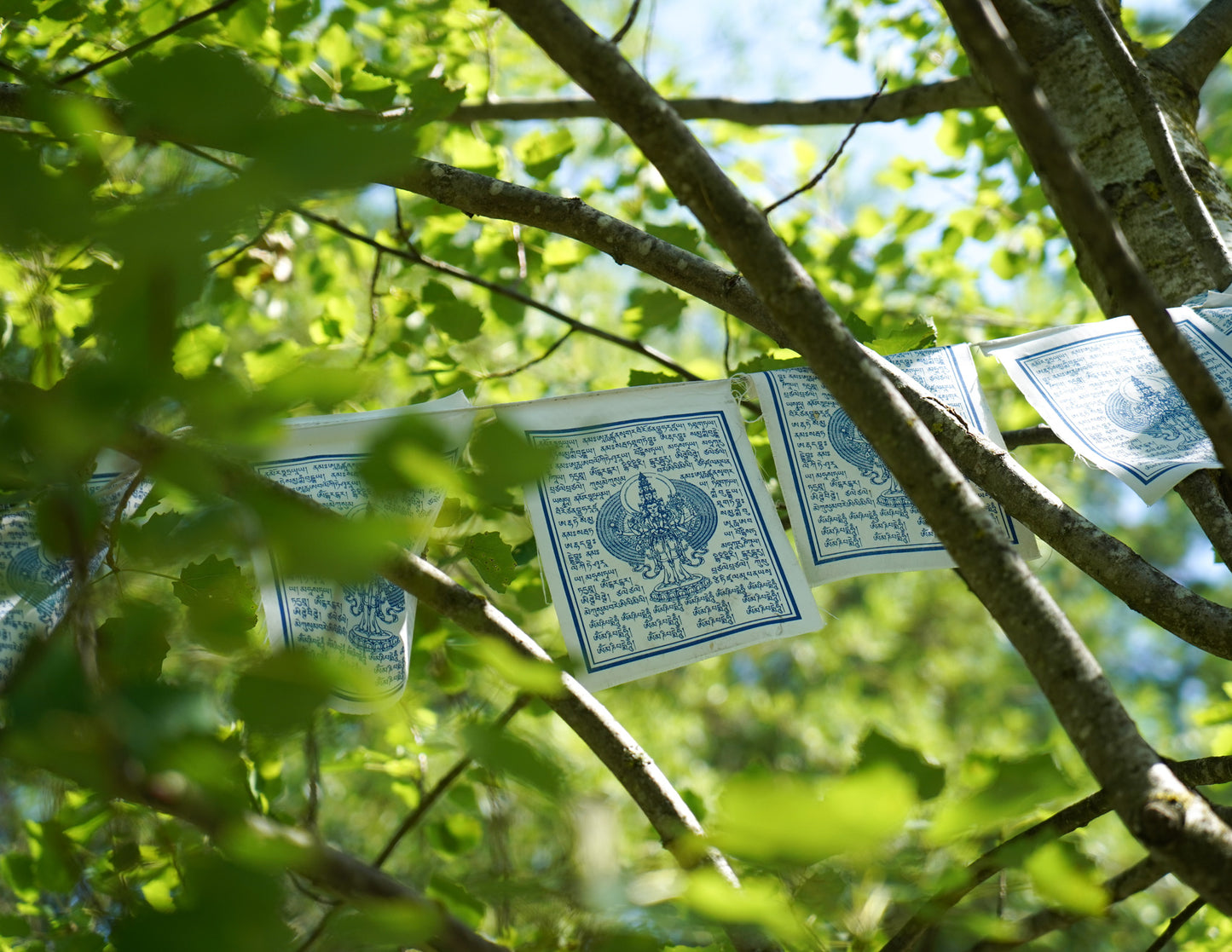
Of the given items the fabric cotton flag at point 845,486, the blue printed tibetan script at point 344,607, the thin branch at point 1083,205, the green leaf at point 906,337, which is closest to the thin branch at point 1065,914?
the thin branch at point 1083,205

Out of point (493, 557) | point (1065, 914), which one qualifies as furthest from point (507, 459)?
point (493, 557)

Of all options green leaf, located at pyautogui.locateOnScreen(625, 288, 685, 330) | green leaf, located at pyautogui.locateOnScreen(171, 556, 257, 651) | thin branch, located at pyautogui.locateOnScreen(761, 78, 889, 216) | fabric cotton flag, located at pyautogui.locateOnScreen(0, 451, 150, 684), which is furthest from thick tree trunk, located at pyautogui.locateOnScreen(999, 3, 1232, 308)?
fabric cotton flag, located at pyautogui.locateOnScreen(0, 451, 150, 684)

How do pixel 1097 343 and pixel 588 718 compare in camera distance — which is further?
pixel 1097 343

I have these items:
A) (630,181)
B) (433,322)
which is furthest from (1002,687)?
(433,322)

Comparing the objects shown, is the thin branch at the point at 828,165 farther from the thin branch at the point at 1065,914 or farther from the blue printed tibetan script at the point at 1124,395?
the thin branch at the point at 1065,914

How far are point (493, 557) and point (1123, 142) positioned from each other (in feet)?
3.50

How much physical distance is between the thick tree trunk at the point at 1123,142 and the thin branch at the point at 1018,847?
29.1 inches

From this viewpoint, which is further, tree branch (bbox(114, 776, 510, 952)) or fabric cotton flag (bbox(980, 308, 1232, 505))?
fabric cotton flag (bbox(980, 308, 1232, 505))

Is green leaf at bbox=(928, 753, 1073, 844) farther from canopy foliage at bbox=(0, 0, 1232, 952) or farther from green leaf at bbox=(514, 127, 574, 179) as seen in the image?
green leaf at bbox=(514, 127, 574, 179)

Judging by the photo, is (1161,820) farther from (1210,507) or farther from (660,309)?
(660,309)

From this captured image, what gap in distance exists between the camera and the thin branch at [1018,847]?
0.44 m

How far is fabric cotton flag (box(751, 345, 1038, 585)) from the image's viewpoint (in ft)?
3.49

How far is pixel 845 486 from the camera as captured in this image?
3.62 ft

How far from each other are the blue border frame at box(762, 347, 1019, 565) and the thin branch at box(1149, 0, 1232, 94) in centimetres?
68
